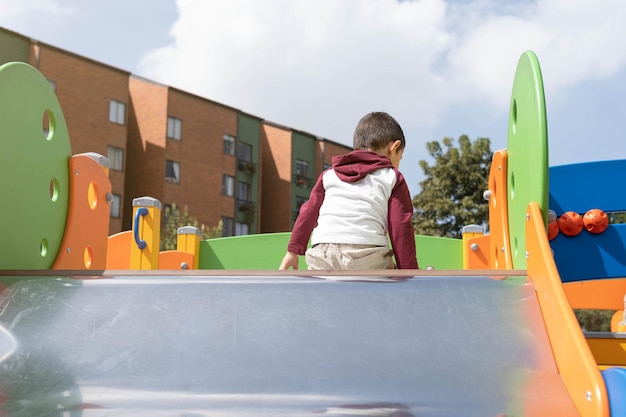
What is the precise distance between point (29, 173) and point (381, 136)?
1.29 m

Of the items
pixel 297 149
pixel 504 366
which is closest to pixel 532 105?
pixel 504 366

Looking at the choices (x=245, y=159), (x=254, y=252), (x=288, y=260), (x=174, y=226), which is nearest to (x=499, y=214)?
(x=288, y=260)

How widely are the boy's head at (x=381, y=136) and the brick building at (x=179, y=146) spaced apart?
65.1 ft

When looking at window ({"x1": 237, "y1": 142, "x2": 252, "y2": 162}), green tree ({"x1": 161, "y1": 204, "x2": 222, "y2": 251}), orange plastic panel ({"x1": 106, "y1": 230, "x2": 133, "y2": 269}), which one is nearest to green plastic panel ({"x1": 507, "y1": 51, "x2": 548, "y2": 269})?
orange plastic panel ({"x1": 106, "y1": 230, "x2": 133, "y2": 269})

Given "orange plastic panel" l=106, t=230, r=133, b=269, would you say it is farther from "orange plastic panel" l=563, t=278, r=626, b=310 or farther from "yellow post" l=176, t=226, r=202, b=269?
"orange plastic panel" l=563, t=278, r=626, b=310

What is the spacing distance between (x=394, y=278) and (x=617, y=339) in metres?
1.22

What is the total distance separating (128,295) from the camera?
1.65m

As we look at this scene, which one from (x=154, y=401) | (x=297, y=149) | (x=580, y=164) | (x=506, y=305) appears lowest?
(x=154, y=401)

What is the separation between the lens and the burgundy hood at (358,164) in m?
2.47

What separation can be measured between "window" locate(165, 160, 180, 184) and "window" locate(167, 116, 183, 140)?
0.95 m

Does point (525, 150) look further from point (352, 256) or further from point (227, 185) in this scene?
point (227, 185)

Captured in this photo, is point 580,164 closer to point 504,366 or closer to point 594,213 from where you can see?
point 594,213

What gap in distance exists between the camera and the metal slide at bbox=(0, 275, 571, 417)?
49.1 inches

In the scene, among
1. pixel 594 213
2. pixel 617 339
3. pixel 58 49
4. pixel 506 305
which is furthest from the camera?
pixel 58 49
